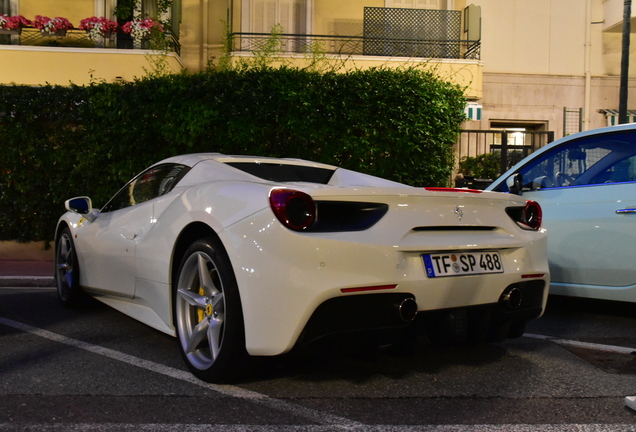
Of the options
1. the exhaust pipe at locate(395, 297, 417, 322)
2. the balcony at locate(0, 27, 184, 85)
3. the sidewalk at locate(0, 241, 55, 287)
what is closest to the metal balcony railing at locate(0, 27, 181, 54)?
the balcony at locate(0, 27, 184, 85)

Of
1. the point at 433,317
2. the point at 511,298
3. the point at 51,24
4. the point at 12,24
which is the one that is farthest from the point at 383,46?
the point at 433,317

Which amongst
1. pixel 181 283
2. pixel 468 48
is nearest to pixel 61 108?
pixel 181 283

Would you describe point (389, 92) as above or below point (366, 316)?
above

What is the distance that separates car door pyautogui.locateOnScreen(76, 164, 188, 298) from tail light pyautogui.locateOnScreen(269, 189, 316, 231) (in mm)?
1343

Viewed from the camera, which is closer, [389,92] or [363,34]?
[389,92]

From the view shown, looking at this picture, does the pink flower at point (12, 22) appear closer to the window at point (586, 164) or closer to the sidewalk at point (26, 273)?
the sidewalk at point (26, 273)

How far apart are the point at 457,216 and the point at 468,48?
13937 mm

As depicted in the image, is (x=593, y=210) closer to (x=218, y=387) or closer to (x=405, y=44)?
(x=218, y=387)

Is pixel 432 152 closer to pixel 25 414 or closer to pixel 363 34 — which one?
pixel 363 34

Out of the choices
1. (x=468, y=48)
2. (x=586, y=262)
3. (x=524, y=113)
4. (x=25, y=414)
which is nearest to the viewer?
(x=25, y=414)

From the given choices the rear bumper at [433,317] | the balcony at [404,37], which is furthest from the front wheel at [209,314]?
the balcony at [404,37]

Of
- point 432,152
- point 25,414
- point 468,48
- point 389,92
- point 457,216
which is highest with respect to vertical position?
point 468,48

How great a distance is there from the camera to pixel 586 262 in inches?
207

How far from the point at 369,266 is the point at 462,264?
58 centimetres
